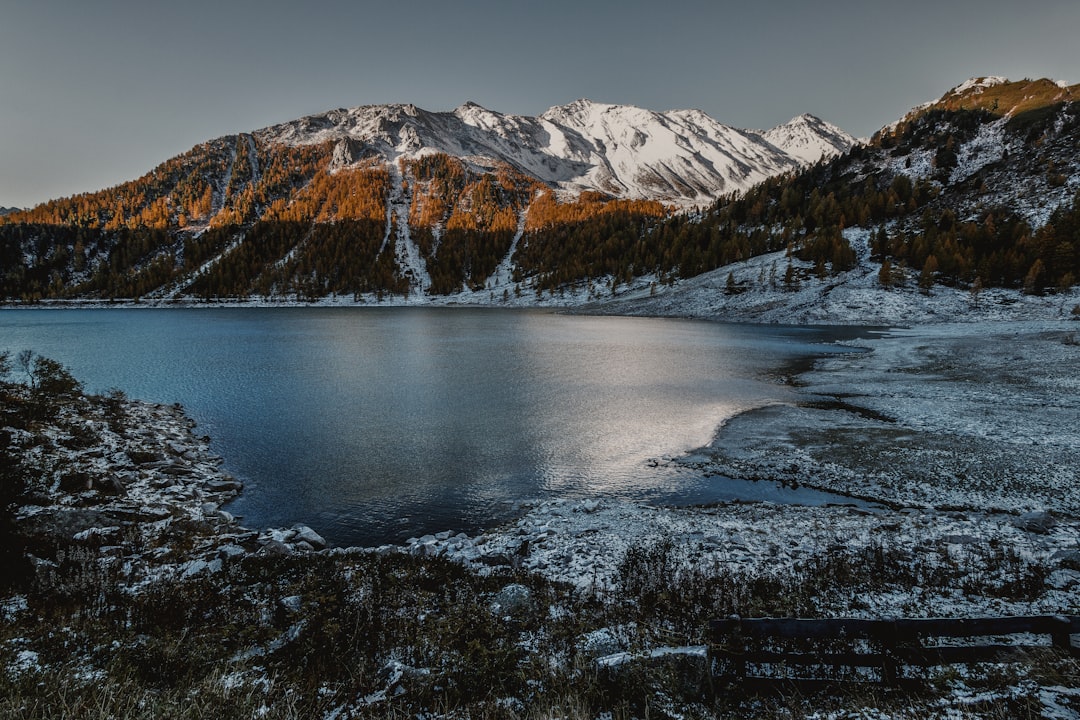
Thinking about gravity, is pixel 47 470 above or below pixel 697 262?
below

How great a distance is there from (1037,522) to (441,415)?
82.6ft

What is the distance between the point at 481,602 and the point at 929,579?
31.9 feet

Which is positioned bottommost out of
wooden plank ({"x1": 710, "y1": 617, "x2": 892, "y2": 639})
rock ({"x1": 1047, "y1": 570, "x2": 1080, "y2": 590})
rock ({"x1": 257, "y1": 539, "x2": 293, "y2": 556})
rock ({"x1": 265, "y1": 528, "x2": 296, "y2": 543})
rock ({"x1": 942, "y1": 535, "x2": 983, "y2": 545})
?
rock ({"x1": 265, "y1": 528, "x2": 296, "y2": 543})

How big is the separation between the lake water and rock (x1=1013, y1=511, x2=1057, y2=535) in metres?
5.14

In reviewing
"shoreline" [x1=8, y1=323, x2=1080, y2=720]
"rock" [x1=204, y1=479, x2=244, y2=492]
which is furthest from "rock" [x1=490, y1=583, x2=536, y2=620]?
"rock" [x1=204, y1=479, x2=244, y2=492]

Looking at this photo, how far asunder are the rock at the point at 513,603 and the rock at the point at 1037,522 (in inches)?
553

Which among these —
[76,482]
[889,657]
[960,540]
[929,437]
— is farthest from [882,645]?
[76,482]

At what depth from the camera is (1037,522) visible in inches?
543

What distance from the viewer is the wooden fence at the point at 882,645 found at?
6379 mm

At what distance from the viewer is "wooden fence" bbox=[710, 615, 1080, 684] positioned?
6.38 meters

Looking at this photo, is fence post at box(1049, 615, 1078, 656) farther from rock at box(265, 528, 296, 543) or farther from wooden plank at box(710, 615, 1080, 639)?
rock at box(265, 528, 296, 543)

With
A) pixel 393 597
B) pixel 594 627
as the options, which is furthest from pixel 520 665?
pixel 393 597

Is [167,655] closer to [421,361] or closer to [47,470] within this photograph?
[47,470]

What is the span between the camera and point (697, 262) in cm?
14612
